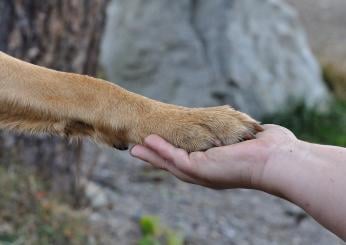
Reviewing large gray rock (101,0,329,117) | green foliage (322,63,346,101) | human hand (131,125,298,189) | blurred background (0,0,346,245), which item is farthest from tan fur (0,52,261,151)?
green foliage (322,63,346,101)

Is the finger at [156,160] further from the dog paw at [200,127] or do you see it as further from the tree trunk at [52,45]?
the tree trunk at [52,45]

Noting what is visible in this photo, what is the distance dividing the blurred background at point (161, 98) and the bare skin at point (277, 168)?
76.8 inches

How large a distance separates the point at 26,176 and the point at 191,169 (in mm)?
2477

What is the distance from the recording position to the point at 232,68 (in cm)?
812

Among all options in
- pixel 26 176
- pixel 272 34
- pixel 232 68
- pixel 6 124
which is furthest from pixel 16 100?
pixel 272 34

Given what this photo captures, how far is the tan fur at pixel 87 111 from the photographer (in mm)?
3100

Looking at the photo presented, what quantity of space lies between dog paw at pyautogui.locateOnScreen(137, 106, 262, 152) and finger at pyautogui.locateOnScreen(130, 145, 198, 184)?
0.55 ft

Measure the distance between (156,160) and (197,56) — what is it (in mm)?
5382

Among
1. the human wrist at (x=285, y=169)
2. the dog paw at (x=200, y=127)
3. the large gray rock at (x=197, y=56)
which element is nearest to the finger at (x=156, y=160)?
the dog paw at (x=200, y=127)

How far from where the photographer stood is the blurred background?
4902 millimetres

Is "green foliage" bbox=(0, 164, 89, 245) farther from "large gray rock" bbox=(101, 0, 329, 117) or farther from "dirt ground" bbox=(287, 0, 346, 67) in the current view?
"dirt ground" bbox=(287, 0, 346, 67)

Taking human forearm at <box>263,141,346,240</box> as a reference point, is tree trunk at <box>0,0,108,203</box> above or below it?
below

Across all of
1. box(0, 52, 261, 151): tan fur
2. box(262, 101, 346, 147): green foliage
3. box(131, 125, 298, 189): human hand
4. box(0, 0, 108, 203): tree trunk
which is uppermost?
box(131, 125, 298, 189): human hand

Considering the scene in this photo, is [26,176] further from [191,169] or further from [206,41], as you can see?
[206,41]
